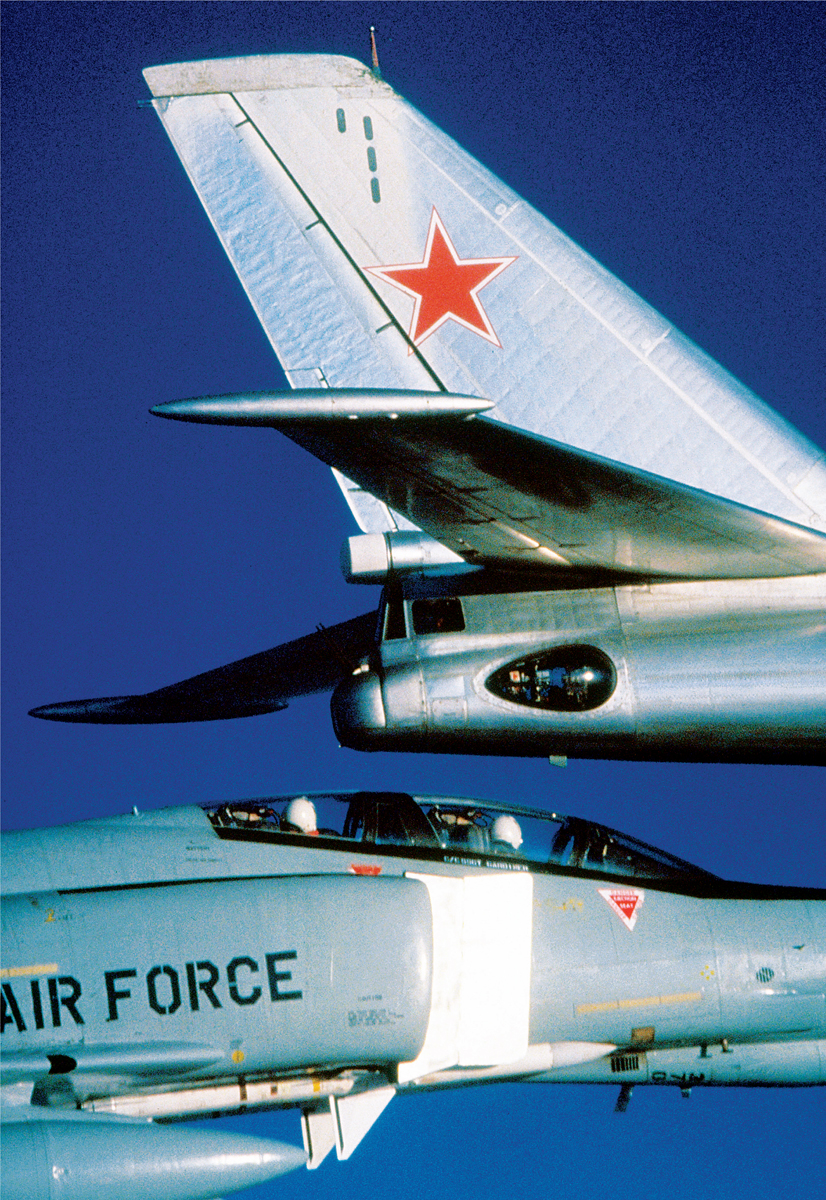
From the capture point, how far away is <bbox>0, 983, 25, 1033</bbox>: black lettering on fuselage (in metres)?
7.80

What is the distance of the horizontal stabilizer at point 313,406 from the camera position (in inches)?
206

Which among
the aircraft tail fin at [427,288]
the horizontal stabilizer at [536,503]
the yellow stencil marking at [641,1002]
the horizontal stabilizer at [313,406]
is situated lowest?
the yellow stencil marking at [641,1002]

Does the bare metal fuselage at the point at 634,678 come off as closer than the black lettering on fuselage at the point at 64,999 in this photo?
Yes

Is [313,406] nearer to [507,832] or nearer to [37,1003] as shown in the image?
[37,1003]

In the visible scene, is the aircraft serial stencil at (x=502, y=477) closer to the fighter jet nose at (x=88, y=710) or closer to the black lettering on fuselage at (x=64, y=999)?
the fighter jet nose at (x=88, y=710)

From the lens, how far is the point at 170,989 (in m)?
8.09

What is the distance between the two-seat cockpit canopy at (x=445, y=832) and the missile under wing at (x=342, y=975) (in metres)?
0.02

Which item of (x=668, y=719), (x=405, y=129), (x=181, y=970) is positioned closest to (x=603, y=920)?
(x=668, y=719)

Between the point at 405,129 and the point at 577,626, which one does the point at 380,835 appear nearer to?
the point at 577,626

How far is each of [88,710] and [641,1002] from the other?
15.3 feet

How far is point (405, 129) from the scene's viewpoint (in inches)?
354

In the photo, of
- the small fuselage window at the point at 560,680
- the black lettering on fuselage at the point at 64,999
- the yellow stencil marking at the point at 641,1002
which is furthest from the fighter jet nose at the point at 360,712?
the yellow stencil marking at the point at 641,1002

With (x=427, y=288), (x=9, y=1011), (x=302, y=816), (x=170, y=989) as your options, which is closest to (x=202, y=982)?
(x=170, y=989)

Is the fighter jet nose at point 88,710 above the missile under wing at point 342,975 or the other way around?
above
